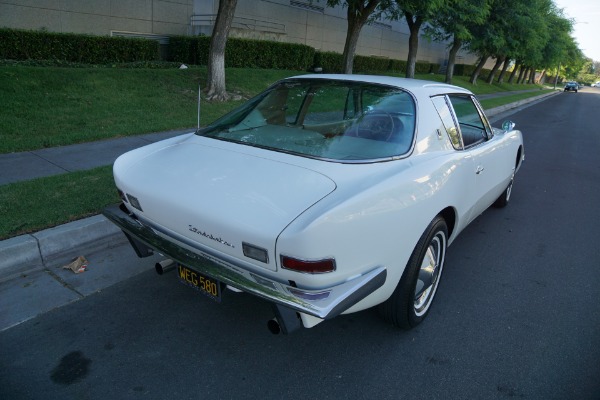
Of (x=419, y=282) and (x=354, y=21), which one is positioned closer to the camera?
(x=419, y=282)

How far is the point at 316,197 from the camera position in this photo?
228 cm

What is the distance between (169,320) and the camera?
9.70ft

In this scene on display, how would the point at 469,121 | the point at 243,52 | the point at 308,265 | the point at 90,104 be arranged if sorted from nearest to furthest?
the point at 308,265
the point at 469,121
the point at 90,104
the point at 243,52

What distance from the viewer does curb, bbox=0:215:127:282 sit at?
3371mm

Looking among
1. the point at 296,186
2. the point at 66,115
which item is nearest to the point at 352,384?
the point at 296,186

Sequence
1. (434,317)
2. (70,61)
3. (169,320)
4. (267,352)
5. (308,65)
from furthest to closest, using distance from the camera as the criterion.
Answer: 1. (308,65)
2. (70,61)
3. (434,317)
4. (169,320)
5. (267,352)

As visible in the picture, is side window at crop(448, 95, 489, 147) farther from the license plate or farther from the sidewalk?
the sidewalk

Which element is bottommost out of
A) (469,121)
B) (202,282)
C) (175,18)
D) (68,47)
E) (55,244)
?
(55,244)

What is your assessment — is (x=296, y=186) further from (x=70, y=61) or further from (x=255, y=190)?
(x=70, y=61)

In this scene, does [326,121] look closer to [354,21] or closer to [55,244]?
[55,244]

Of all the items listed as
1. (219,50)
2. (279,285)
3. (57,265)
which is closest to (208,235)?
(279,285)

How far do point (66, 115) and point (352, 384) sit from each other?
24.3 ft

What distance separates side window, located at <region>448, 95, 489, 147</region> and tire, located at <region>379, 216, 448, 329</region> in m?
1.00

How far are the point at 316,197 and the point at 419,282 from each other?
45.1 inches
